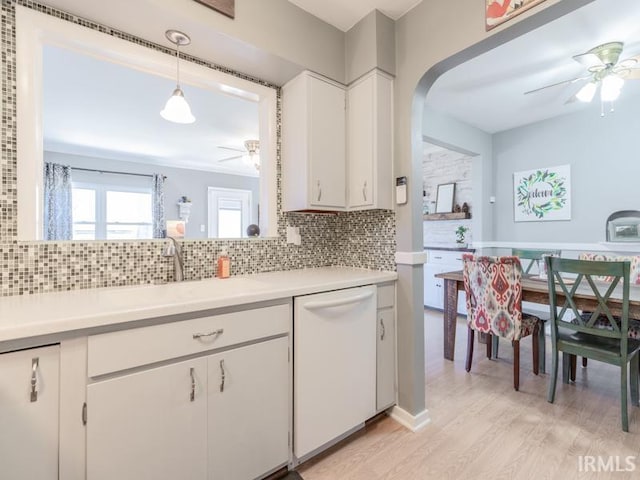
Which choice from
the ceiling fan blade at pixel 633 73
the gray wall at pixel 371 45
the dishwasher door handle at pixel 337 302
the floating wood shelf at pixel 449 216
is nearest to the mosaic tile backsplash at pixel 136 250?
the dishwasher door handle at pixel 337 302

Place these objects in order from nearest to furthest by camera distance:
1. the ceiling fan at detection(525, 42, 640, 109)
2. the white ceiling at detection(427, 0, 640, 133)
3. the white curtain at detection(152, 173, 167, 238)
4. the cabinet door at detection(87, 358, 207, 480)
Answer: the cabinet door at detection(87, 358, 207, 480) < the white ceiling at detection(427, 0, 640, 133) < the ceiling fan at detection(525, 42, 640, 109) < the white curtain at detection(152, 173, 167, 238)

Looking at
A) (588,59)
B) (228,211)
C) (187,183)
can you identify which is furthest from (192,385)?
(228,211)

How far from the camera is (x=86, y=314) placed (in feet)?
3.10

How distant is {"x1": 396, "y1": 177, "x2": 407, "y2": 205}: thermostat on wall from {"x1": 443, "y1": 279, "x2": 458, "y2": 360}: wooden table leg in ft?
4.32

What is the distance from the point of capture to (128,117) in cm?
365

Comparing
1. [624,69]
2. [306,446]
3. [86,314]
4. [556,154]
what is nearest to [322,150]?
[86,314]

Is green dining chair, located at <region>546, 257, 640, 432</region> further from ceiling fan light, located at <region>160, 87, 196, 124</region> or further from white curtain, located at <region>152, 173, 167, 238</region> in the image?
white curtain, located at <region>152, 173, 167, 238</region>

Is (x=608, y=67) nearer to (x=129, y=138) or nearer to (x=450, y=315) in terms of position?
(x=450, y=315)

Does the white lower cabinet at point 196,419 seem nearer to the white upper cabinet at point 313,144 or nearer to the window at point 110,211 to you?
the white upper cabinet at point 313,144

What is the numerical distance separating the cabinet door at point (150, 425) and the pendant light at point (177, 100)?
131 cm

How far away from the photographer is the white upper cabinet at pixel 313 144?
1859 mm

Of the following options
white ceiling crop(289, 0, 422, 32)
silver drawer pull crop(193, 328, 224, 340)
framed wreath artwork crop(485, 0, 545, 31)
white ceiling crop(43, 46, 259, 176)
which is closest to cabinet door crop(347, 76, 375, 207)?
white ceiling crop(289, 0, 422, 32)

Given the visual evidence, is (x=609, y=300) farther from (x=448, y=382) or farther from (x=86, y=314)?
(x=86, y=314)

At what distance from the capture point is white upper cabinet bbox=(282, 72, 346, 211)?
1.86 m
